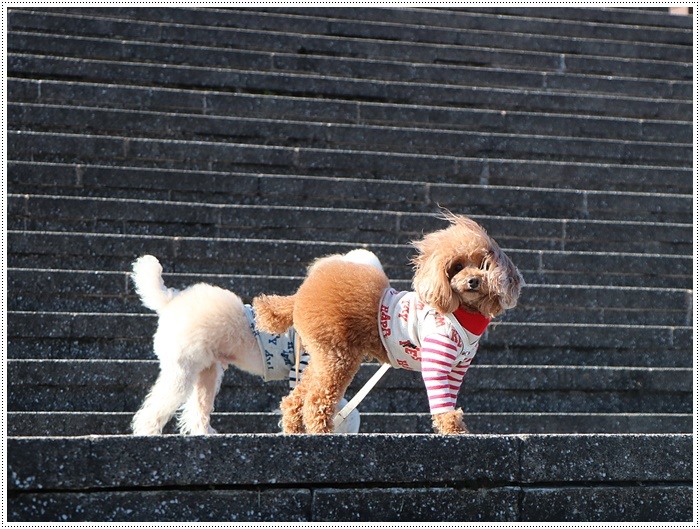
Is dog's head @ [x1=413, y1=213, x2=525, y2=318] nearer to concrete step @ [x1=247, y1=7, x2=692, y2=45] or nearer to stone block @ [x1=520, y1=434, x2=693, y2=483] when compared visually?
stone block @ [x1=520, y1=434, x2=693, y2=483]

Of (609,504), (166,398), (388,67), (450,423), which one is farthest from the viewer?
(388,67)

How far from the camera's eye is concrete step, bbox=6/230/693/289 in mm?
6156

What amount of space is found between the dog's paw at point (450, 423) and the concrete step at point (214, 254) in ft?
8.38

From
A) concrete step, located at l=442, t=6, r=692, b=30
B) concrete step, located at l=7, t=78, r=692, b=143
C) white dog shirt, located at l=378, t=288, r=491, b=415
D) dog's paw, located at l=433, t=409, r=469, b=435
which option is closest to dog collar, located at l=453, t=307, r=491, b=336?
white dog shirt, located at l=378, t=288, r=491, b=415

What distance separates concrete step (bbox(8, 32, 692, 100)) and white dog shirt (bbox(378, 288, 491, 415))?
177 inches

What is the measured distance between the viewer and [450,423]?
3.83 m

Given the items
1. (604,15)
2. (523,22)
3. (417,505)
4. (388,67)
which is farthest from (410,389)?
(604,15)

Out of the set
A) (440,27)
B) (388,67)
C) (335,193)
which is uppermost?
(440,27)

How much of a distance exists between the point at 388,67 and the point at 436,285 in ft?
15.9

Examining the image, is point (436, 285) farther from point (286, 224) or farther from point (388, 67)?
point (388, 67)

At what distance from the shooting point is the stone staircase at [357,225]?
3133 mm

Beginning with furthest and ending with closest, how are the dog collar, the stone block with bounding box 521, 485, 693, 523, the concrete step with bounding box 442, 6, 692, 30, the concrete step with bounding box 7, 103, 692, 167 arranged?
the concrete step with bounding box 442, 6, 692, 30, the concrete step with bounding box 7, 103, 692, 167, the dog collar, the stone block with bounding box 521, 485, 693, 523

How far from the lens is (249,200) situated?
6961 mm
